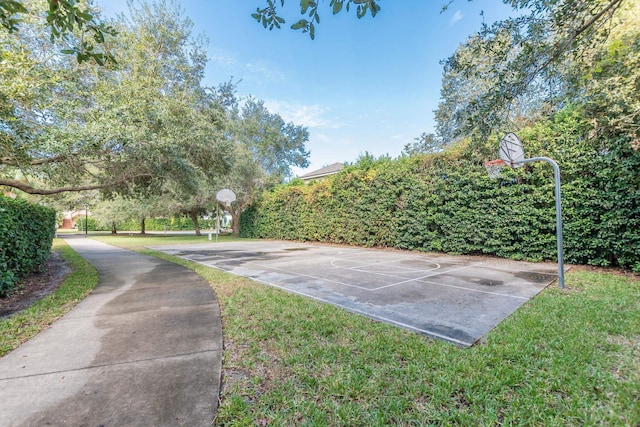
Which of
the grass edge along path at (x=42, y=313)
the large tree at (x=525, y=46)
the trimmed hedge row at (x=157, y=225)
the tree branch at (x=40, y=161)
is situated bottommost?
the grass edge along path at (x=42, y=313)

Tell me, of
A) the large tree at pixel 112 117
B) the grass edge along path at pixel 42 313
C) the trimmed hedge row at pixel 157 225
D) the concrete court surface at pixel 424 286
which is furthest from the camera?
the trimmed hedge row at pixel 157 225

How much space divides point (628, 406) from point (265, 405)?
96.8 inches

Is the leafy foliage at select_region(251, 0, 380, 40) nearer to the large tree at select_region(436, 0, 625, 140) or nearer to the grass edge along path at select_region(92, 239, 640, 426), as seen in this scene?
the large tree at select_region(436, 0, 625, 140)

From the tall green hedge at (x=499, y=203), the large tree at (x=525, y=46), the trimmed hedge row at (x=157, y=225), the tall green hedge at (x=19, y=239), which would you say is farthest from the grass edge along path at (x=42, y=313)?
the trimmed hedge row at (x=157, y=225)

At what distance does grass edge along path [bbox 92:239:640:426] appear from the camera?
6.36 ft

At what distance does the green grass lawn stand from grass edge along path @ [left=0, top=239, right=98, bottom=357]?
23 centimetres

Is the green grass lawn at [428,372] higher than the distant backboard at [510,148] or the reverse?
the reverse

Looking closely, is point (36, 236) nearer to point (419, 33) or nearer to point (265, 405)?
point (265, 405)

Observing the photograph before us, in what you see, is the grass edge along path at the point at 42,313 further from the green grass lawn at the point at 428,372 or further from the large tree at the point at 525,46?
the large tree at the point at 525,46

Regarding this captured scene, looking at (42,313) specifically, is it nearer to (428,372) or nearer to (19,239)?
(19,239)

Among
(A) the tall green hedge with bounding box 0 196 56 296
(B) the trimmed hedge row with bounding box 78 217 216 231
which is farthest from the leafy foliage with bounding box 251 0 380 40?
(B) the trimmed hedge row with bounding box 78 217 216 231

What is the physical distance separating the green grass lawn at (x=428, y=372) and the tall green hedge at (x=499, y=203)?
2.74 metres

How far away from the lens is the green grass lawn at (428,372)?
1937 mm

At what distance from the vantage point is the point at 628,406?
1.92 m
